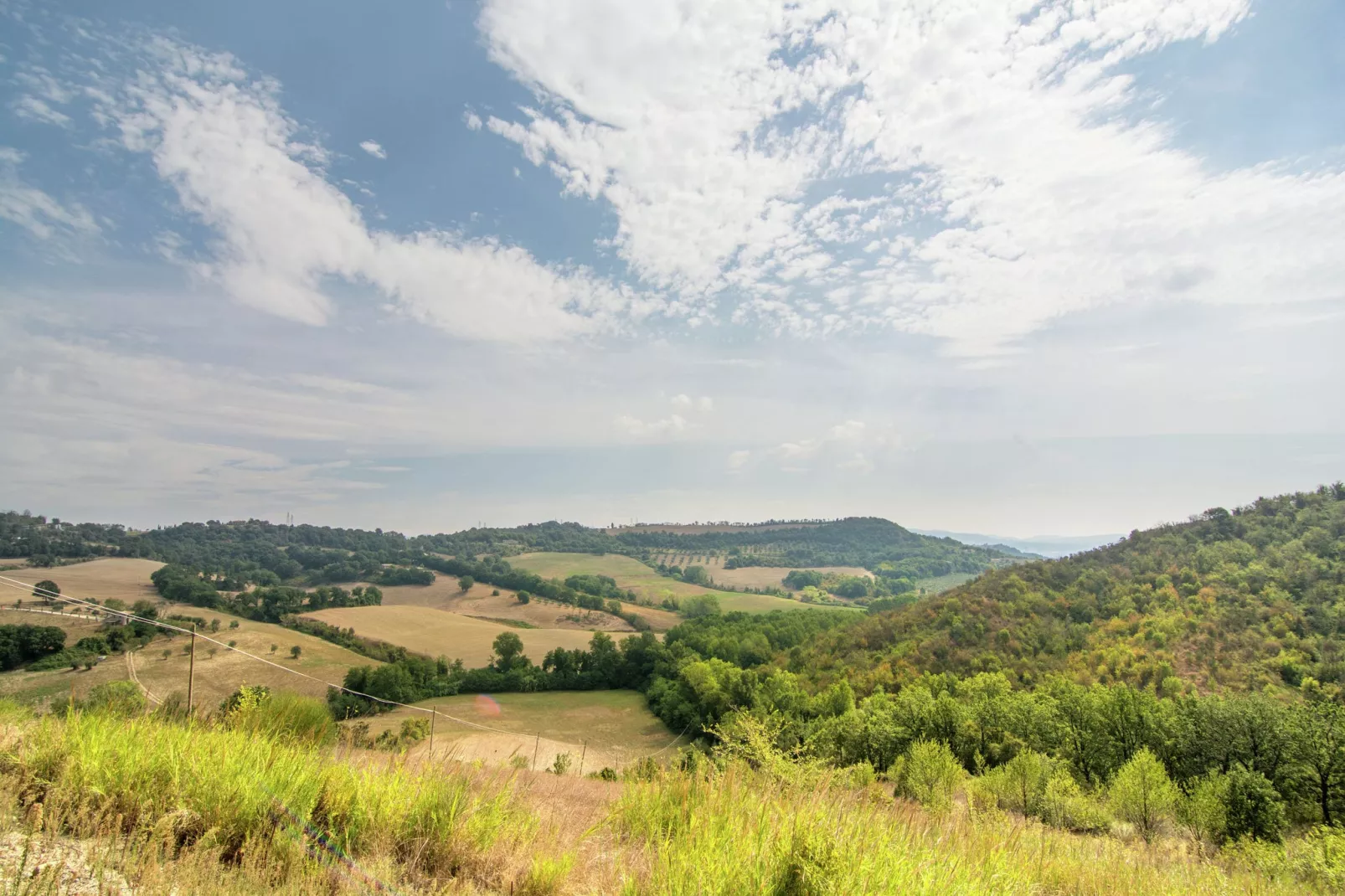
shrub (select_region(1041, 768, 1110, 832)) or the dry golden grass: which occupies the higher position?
shrub (select_region(1041, 768, 1110, 832))

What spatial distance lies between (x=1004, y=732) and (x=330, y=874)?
45.7m

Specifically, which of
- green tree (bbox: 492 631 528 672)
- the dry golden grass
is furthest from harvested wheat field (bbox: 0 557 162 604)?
green tree (bbox: 492 631 528 672)

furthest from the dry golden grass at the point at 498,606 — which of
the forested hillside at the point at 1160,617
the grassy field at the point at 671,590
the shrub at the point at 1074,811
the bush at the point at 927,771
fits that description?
the shrub at the point at 1074,811

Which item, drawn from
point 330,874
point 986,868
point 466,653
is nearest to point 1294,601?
point 986,868

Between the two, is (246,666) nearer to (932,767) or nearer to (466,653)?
(466,653)

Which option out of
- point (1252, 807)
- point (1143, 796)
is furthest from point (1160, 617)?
point (1143, 796)

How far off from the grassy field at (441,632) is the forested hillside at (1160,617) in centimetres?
4599

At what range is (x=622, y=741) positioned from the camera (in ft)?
205

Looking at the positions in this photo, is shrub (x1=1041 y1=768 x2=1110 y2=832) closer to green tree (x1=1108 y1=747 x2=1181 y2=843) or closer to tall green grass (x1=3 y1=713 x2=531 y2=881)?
green tree (x1=1108 y1=747 x2=1181 y2=843)

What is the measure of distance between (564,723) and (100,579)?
7989cm

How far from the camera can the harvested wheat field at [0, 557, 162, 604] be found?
72.8 meters

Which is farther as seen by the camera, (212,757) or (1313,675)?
(1313,675)

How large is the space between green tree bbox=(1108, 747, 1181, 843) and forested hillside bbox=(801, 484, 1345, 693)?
1292 inches

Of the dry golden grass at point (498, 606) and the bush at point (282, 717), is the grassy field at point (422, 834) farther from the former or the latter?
the dry golden grass at point (498, 606)
